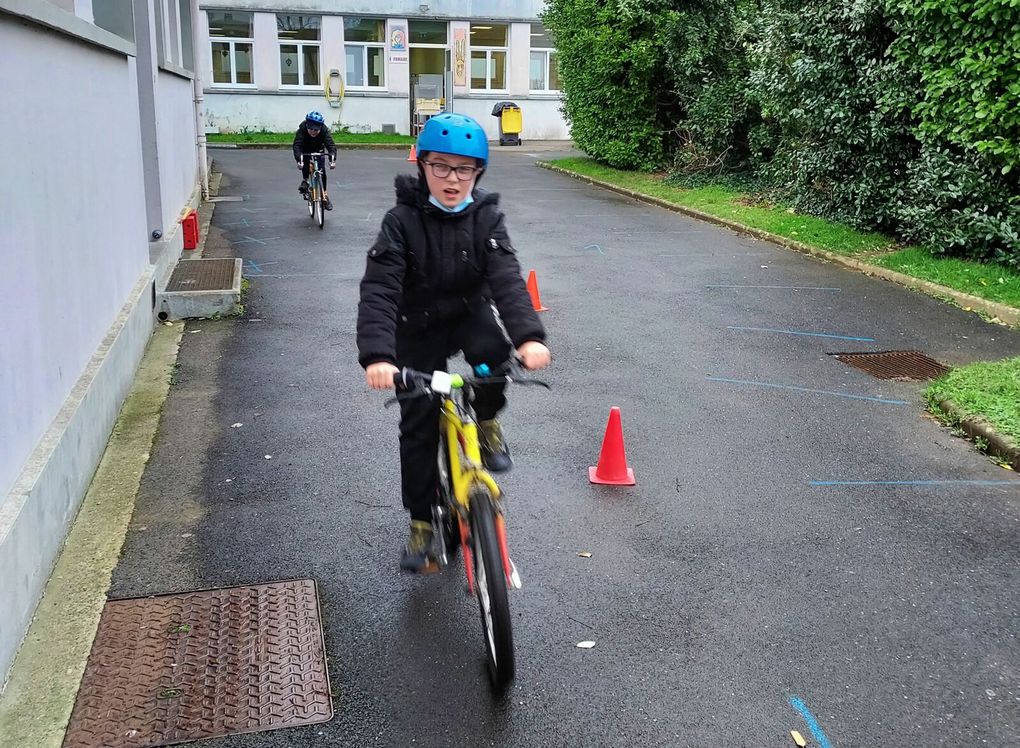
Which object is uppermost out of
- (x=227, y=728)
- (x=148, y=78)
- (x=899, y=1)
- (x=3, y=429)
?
(x=899, y=1)

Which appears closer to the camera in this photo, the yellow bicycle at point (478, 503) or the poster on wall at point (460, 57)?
the yellow bicycle at point (478, 503)

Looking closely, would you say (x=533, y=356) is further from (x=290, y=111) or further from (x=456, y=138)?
(x=290, y=111)

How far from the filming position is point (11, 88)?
454cm

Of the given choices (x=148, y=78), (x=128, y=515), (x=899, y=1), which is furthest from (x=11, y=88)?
(x=899, y=1)

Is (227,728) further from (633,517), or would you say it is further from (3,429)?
(633,517)

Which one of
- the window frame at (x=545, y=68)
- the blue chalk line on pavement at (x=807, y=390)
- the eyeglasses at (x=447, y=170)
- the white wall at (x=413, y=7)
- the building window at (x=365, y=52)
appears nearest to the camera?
the eyeglasses at (x=447, y=170)

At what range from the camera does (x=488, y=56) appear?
1532 inches

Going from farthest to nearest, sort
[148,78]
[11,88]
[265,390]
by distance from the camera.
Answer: [148,78] < [265,390] < [11,88]

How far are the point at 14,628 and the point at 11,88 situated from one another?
7.95 feet

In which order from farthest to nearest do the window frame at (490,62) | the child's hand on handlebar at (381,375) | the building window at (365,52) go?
the window frame at (490,62) < the building window at (365,52) < the child's hand on handlebar at (381,375)

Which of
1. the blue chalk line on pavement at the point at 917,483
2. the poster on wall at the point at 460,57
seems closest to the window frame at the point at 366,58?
the poster on wall at the point at 460,57

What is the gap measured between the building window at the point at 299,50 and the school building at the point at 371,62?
37mm

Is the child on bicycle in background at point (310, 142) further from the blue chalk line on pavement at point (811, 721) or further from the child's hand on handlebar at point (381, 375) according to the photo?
the blue chalk line on pavement at point (811, 721)

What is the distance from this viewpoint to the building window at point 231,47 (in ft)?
119
